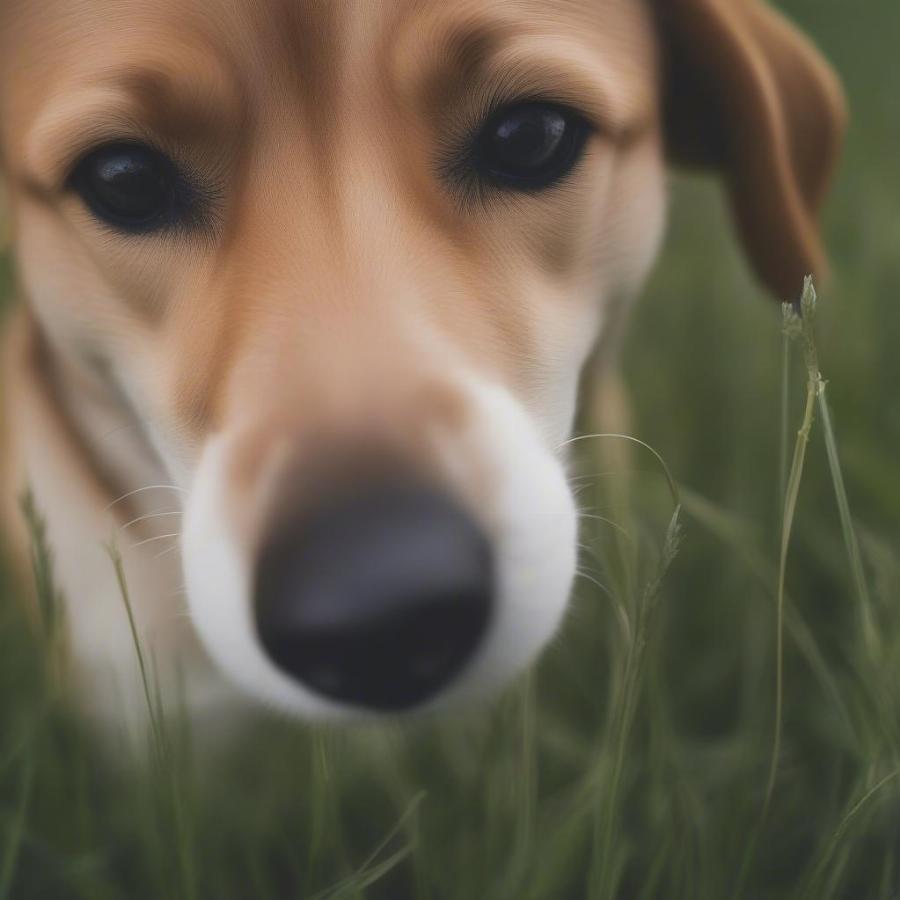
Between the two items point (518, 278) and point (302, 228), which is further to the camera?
point (518, 278)

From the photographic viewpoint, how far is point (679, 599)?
113 inches

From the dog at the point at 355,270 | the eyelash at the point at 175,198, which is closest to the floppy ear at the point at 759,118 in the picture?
the dog at the point at 355,270

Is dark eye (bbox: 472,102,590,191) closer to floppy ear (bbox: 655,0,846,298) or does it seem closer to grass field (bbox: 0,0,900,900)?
floppy ear (bbox: 655,0,846,298)

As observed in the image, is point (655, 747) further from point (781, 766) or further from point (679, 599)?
point (679, 599)

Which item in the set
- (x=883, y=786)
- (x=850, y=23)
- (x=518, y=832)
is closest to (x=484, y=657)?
(x=518, y=832)

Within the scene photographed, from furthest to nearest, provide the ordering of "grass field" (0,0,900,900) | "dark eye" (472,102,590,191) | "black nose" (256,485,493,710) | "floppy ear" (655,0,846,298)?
"floppy ear" (655,0,846,298), "dark eye" (472,102,590,191), "grass field" (0,0,900,900), "black nose" (256,485,493,710)

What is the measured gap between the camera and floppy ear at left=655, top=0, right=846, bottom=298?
2.29 meters

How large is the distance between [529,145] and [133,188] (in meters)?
0.67

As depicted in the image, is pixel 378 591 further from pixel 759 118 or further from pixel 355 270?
pixel 759 118

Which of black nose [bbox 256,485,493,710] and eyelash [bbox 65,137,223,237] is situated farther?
eyelash [bbox 65,137,223,237]

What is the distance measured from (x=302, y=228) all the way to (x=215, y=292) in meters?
0.19

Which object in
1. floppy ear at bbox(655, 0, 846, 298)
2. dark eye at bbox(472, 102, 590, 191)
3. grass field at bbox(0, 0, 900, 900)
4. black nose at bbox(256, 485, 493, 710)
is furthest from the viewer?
floppy ear at bbox(655, 0, 846, 298)

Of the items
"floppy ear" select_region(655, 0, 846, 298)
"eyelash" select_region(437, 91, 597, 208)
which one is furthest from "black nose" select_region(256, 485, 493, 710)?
"floppy ear" select_region(655, 0, 846, 298)

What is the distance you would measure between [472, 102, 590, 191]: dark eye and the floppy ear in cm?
46
